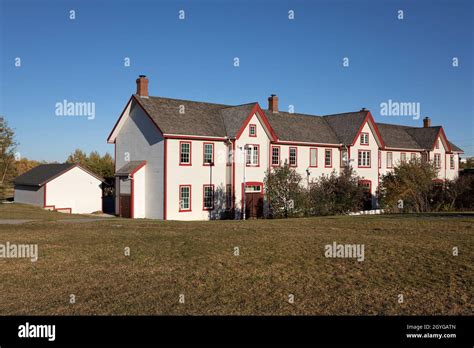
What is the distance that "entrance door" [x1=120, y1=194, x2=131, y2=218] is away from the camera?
3356 centimetres

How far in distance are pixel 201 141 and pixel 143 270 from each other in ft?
73.8

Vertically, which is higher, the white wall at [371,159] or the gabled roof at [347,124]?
the gabled roof at [347,124]

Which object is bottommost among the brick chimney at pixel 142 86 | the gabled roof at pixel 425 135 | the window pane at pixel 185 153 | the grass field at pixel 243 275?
the grass field at pixel 243 275

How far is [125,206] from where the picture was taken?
33.9 m

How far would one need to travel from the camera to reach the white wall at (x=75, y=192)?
3994 cm

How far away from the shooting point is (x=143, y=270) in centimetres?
1202

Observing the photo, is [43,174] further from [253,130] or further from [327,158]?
[327,158]

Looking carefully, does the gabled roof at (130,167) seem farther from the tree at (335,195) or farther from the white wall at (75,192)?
the tree at (335,195)

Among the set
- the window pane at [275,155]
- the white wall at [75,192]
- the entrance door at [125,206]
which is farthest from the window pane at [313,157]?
the white wall at [75,192]

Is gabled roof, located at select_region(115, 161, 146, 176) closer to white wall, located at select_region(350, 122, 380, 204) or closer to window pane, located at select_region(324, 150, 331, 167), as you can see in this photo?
window pane, located at select_region(324, 150, 331, 167)

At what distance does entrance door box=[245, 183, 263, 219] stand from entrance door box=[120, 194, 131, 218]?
9.41 meters

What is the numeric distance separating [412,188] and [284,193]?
10.6 meters

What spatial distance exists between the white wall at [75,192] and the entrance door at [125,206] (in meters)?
8.53
